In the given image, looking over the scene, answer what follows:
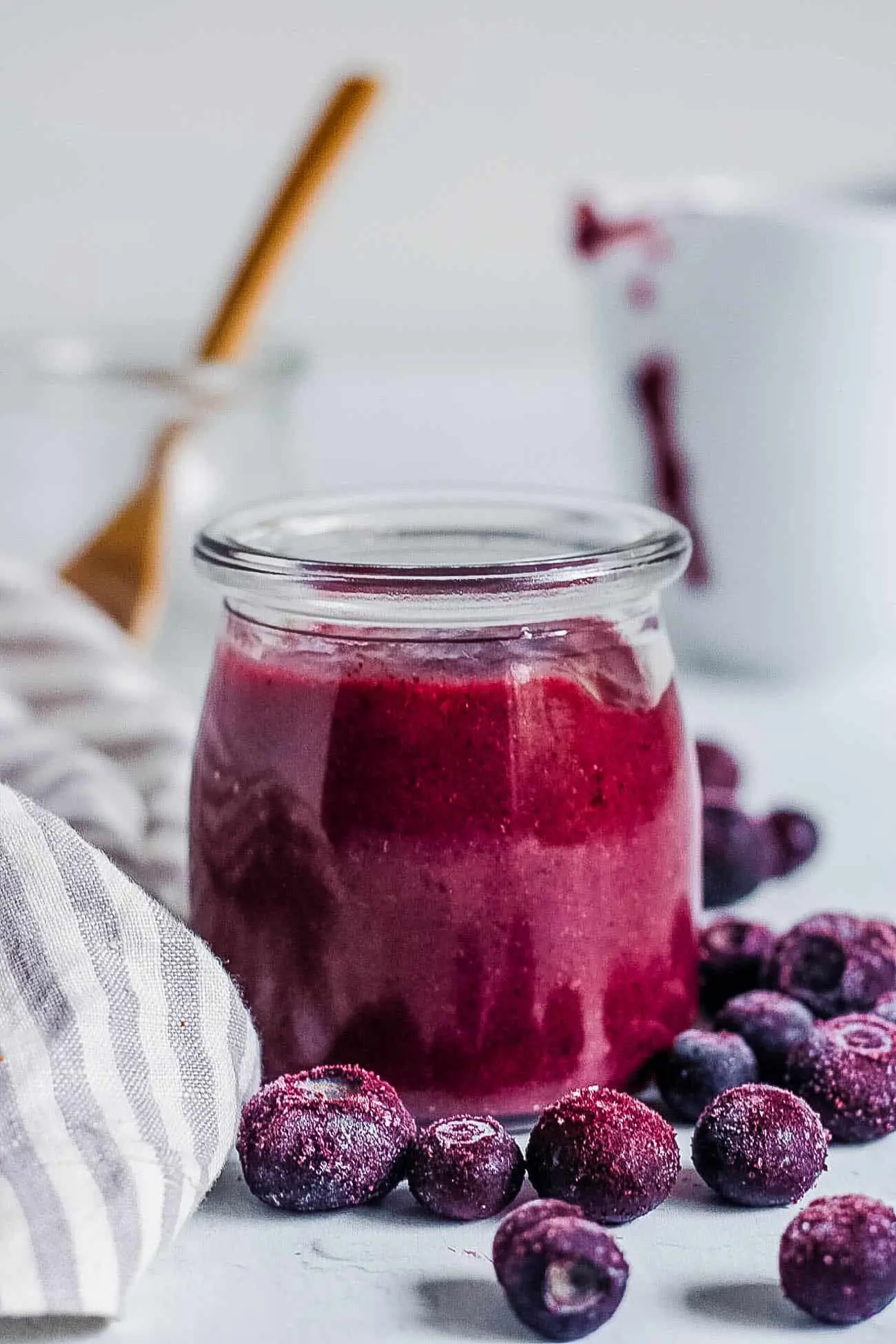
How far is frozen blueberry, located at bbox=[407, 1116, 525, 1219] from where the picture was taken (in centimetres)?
75

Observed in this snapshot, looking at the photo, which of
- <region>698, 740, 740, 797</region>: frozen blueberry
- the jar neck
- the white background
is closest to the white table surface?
the jar neck

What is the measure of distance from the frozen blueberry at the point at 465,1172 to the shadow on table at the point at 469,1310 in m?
0.04

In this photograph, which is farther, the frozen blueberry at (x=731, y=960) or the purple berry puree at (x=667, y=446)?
the purple berry puree at (x=667, y=446)

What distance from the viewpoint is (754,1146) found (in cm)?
76

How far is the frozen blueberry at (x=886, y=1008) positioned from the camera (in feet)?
3.01

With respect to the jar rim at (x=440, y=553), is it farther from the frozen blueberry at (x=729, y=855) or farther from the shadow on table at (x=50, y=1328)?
the shadow on table at (x=50, y=1328)

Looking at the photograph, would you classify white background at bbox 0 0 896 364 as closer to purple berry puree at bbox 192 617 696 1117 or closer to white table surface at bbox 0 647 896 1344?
purple berry puree at bbox 192 617 696 1117

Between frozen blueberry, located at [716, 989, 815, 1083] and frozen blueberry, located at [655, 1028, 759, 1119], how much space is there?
0.02m

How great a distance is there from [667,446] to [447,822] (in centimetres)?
91

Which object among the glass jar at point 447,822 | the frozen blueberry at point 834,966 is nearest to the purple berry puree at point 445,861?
the glass jar at point 447,822

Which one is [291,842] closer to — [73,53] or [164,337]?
[164,337]

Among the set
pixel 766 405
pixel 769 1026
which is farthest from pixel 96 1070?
pixel 766 405

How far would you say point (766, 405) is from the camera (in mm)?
1572

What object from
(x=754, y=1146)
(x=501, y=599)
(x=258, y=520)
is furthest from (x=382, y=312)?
(x=754, y=1146)
